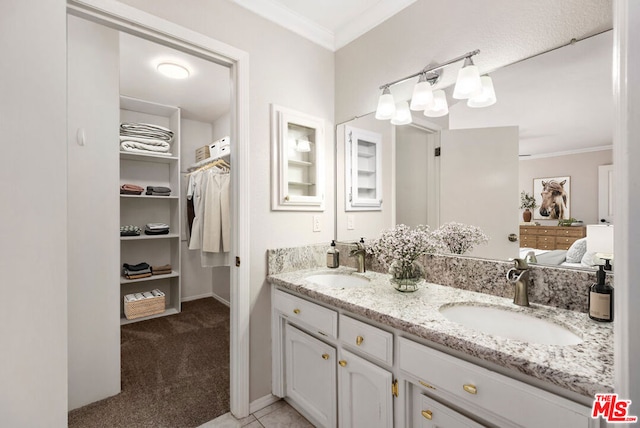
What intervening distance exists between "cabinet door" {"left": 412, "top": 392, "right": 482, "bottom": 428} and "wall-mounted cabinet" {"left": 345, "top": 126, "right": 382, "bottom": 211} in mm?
1190

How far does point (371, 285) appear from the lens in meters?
1.63

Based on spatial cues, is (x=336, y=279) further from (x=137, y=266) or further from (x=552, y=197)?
(x=137, y=266)

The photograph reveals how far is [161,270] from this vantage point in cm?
356

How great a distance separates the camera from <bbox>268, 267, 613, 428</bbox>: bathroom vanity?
0.76 meters

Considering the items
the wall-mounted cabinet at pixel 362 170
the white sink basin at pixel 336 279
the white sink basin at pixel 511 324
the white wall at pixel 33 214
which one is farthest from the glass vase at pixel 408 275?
the white wall at pixel 33 214

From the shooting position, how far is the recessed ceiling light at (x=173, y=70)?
2.57 metres

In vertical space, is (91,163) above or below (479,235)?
above

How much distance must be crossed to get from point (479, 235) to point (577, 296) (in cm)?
45

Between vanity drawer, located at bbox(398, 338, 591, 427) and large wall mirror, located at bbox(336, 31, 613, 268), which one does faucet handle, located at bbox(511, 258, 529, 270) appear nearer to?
large wall mirror, located at bbox(336, 31, 613, 268)

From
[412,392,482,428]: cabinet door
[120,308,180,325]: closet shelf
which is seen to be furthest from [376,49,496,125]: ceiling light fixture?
[120,308,180,325]: closet shelf

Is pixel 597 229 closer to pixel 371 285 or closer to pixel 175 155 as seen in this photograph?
pixel 371 285

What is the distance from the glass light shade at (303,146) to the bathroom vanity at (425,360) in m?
0.89

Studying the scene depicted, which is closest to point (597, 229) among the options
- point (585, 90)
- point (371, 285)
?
point (585, 90)

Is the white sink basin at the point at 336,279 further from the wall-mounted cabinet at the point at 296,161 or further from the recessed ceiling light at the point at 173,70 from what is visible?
the recessed ceiling light at the point at 173,70
